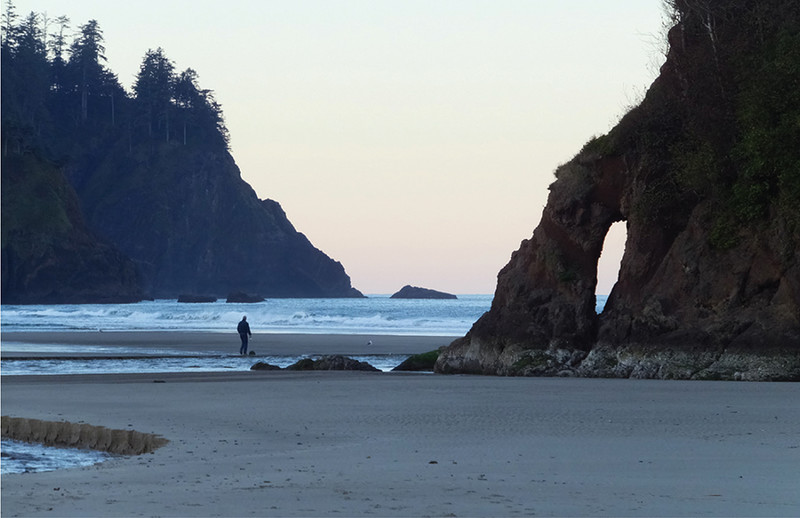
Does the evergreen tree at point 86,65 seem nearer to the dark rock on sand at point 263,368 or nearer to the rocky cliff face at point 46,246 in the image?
the rocky cliff face at point 46,246

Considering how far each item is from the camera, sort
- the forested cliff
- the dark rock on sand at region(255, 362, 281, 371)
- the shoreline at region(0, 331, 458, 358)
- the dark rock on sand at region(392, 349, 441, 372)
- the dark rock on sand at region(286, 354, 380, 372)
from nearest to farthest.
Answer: the dark rock on sand at region(286, 354, 380, 372) < the dark rock on sand at region(255, 362, 281, 371) < the dark rock on sand at region(392, 349, 441, 372) < the shoreline at region(0, 331, 458, 358) < the forested cliff

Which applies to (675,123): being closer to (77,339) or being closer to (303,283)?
(77,339)

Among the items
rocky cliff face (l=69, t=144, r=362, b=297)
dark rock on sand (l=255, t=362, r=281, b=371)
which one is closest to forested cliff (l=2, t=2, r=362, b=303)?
rocky cliff face (l=69, t=144, r=362, b=297)

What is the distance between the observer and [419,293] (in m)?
178

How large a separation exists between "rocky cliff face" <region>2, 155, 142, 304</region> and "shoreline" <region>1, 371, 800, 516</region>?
98249 millimetres

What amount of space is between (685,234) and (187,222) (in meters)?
139

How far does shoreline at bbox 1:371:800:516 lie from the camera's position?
332 inches

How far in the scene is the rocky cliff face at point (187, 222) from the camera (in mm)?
154500

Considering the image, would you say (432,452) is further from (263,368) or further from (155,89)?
(155,89)

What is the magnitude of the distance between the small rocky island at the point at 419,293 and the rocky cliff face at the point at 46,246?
209 feet

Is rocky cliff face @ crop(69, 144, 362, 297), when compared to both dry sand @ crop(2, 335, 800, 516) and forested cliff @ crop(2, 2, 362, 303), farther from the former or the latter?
dry sand @ crop(2, 335, 800, 516)

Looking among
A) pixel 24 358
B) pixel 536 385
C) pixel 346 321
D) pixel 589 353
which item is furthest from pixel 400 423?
pixel 346 321

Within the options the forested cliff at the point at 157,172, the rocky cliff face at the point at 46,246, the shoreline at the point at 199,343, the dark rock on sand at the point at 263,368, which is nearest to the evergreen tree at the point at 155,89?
the forested cliff at the point at 157,172

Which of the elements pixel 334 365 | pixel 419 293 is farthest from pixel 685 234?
pixel 419 293
